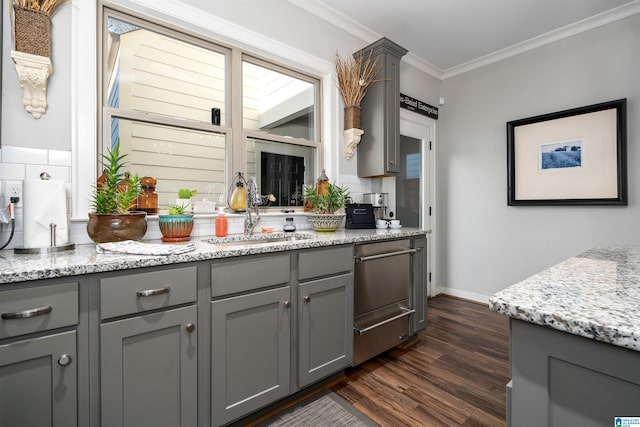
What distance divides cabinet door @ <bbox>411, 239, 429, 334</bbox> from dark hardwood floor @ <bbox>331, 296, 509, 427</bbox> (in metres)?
0.20

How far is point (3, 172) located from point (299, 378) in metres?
1.87

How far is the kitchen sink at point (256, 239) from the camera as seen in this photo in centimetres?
197

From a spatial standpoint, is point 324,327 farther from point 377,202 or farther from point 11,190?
point 11,190

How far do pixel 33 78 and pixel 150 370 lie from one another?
1523 millimetres

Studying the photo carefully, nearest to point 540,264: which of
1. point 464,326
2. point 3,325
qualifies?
point 464,326

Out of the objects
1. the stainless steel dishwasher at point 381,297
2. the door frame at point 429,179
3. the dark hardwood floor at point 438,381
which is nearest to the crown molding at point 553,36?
the door frame at point 429,179

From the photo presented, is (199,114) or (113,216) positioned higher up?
(199,114)

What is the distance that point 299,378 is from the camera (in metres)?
1.79

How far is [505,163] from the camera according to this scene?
3477mm

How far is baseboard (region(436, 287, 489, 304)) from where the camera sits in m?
3.69

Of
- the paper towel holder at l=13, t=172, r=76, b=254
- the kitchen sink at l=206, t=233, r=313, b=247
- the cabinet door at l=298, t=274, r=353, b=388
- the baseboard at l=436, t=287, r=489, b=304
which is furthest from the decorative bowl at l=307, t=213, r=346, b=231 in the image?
the baseboard at l=436, t=287, r=489, b=304

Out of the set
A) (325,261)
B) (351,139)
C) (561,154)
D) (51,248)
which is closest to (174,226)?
(51,248)

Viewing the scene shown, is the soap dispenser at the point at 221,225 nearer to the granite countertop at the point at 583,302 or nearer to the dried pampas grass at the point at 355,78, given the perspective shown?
the dried pampas grass at the point at 355,78

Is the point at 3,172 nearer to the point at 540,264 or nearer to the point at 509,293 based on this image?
the point at 509,293
